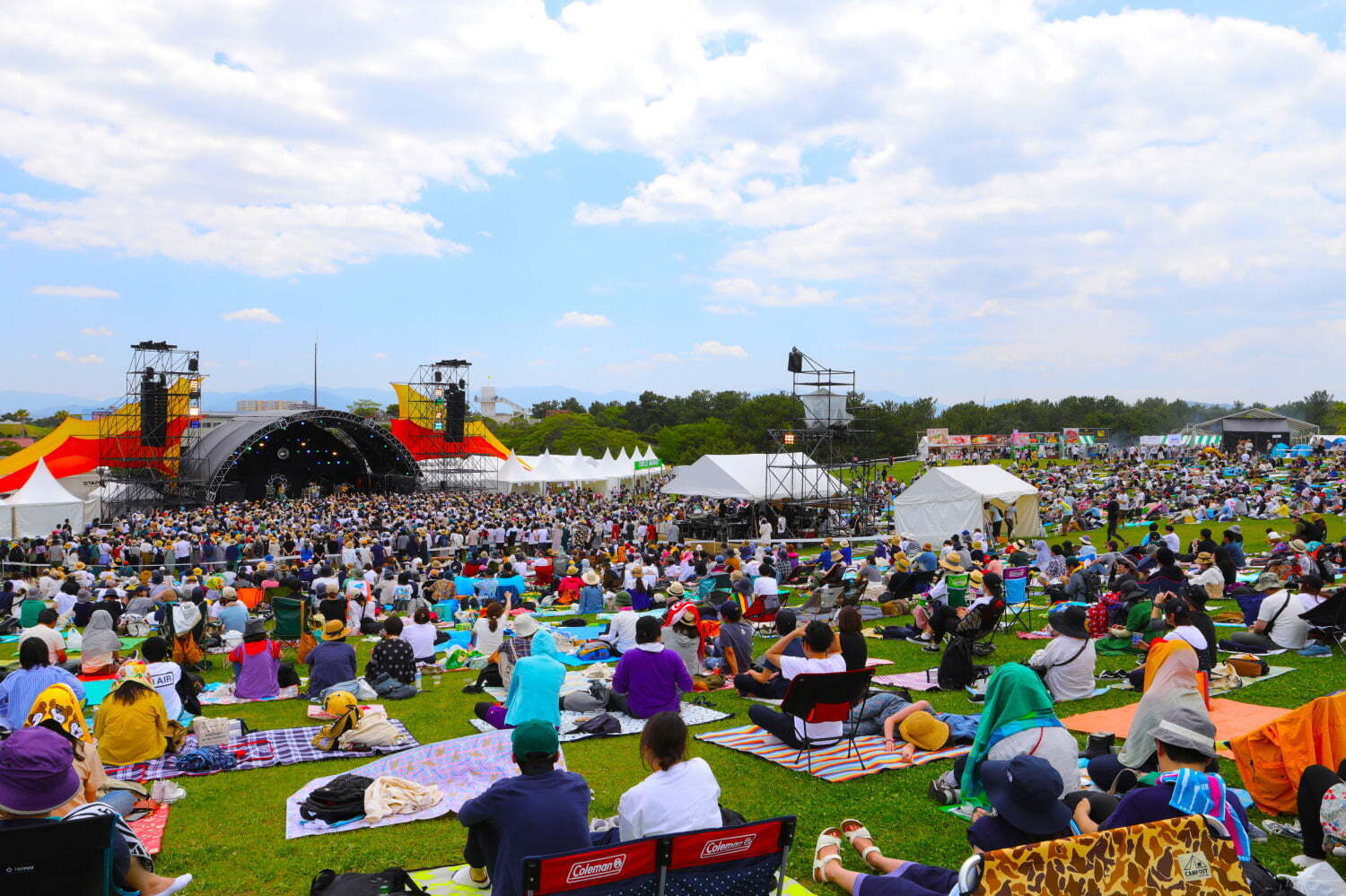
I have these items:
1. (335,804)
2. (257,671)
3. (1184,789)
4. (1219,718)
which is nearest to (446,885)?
(335,804)

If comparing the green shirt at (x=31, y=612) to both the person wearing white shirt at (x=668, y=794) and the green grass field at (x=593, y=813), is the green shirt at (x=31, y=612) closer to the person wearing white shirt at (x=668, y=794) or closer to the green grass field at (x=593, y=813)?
the green grass field at (x=593, y=813)

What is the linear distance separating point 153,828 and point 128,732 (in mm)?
977

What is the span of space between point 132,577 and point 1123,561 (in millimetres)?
14938

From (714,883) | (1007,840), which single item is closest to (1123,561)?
(1007,840)

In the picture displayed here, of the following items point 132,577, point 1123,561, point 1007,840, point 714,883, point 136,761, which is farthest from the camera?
point 132,577

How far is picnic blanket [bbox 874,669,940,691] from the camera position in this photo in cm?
761

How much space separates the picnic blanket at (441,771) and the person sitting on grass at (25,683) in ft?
6.63

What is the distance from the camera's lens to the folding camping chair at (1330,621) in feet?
26.6

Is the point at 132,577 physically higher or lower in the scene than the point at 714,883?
lower

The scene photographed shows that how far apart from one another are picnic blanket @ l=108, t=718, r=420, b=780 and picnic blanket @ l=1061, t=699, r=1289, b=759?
187 inches

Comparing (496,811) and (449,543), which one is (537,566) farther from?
(496,811)

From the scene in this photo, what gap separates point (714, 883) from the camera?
9.66 feet

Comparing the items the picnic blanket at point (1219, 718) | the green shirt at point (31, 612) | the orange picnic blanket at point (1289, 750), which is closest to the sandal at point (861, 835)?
the orange picnic blanket at point (1289, 750)

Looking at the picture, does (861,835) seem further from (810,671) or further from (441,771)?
(441,771)
